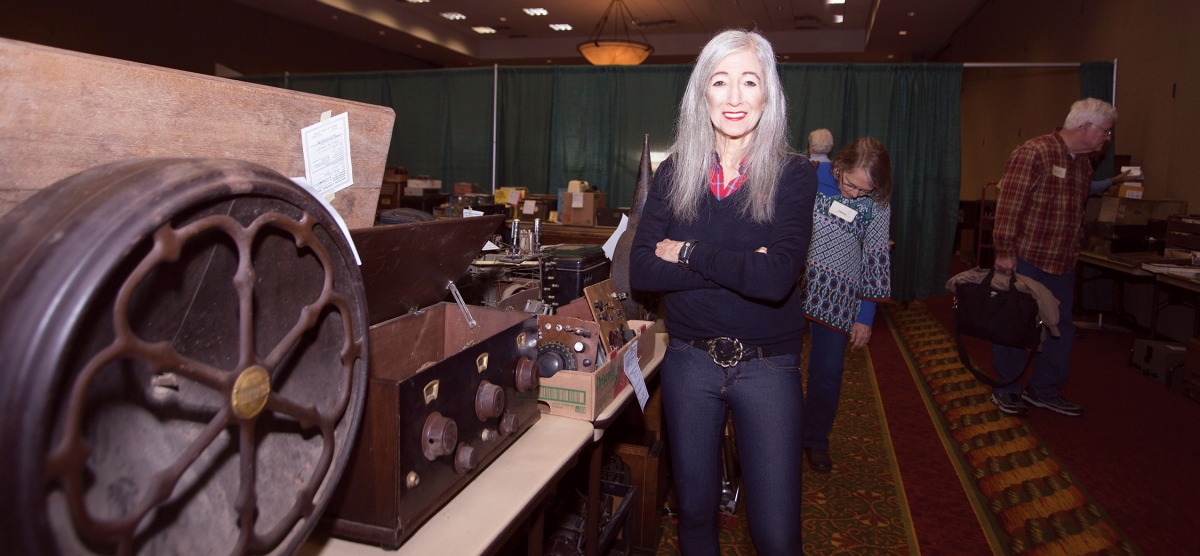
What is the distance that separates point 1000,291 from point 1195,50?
3.10 meters

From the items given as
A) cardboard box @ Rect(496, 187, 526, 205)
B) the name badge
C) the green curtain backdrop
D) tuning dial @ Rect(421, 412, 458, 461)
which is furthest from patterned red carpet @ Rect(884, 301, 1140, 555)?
cardboard box @ Rect(496, 187, 526, 205)

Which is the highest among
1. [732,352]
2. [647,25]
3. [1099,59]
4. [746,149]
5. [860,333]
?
[647,25]

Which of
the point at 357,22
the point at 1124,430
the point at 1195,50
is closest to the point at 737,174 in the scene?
the point at 1124,430

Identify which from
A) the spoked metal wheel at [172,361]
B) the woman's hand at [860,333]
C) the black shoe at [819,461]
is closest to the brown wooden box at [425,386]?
the spoked metal wheel at [172,361]

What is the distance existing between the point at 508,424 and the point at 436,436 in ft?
0.91

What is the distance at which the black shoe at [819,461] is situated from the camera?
3.08 m

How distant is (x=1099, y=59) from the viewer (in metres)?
6.48

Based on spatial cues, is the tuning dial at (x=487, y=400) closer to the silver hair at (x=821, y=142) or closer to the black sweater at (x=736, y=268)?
the black sweater at (x=736, y=268)

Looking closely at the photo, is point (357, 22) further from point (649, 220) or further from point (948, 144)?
point (649, 220)

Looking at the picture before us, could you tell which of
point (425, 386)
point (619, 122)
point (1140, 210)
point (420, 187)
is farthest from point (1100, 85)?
point (425, 386)

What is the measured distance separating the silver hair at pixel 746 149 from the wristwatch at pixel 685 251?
3.4 inches

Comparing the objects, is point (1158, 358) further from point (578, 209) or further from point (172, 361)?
point (172, 361)

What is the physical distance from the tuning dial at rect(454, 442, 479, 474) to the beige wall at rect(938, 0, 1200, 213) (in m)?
5.96

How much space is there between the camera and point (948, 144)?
655cm
